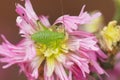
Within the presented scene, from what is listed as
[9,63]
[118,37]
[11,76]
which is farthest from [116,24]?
[11,76]

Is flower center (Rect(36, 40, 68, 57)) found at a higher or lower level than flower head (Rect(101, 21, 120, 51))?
lower

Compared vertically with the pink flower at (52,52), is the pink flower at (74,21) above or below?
above


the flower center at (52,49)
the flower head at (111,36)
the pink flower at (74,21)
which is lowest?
the flower center at (52,49)

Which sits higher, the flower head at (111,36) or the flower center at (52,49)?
the flower head at (111,36)

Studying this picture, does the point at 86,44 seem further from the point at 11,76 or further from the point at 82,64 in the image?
the point at 11,76

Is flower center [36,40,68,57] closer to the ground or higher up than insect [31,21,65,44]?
closer to the ground

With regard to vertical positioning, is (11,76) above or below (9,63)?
below

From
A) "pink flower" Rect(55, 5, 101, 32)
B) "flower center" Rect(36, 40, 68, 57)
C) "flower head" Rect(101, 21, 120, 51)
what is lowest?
"flower center" Rect(36, 40, 68, 57)

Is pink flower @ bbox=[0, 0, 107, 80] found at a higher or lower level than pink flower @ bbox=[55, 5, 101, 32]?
lower
